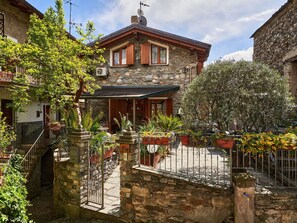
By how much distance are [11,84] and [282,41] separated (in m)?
13.7

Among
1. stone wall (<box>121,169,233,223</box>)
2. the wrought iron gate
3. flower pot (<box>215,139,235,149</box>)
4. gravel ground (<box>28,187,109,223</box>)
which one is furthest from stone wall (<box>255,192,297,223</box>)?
the wrought iron gate

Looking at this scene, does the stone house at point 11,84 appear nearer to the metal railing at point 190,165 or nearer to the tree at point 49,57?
the tree at point 49,57

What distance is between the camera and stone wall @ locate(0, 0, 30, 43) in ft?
35.6

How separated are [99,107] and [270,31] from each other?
11663mm

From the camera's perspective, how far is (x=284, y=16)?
10.8 m

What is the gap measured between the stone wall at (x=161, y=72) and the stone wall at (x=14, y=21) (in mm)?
4991

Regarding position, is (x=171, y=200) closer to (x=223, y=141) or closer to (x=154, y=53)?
(x=223, y=141)

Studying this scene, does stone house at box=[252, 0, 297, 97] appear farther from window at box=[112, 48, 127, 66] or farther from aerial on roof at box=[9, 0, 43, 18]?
aerial on roof at box=[9, 0, 43, 18]

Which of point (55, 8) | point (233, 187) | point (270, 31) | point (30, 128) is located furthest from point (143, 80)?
point (233, 187)

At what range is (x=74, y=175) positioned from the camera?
650 centimetres

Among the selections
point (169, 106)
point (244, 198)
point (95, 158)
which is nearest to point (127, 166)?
point (95, 158)

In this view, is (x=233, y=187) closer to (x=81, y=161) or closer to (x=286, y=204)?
(x=286, y=204)

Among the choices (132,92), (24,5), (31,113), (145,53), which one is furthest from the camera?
(145,53)

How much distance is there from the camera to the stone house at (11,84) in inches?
419
